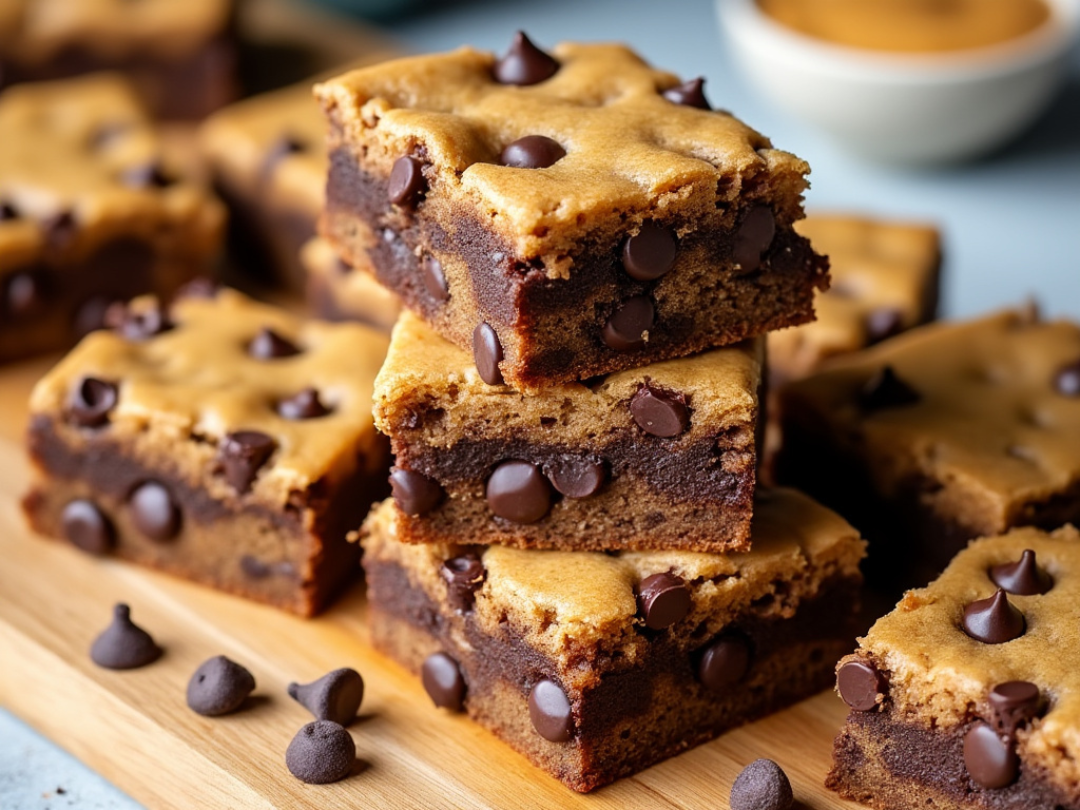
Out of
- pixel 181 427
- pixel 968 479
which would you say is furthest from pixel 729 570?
pixel 181 427

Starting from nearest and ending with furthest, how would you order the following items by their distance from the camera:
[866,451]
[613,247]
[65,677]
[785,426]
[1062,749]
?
1. [1062,749]
2. [613,247]
3. [65,677]
4. [866,451]
5. [785,426]

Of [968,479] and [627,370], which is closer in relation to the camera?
[627,370]

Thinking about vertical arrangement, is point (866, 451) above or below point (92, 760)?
above

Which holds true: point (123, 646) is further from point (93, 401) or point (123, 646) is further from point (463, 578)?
point (463, 578)

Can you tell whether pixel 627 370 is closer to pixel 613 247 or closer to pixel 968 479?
pixel 613 247

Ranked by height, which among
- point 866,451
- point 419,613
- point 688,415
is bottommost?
point 419,613

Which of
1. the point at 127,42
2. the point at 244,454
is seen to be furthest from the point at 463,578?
the point at 127,42

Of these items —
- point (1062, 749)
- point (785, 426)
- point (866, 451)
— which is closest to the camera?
point (1062, 749)
